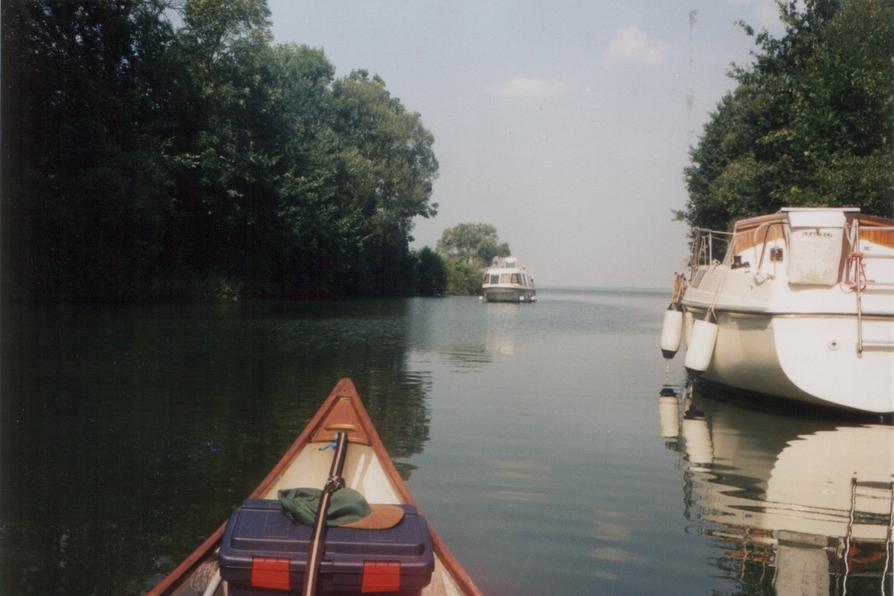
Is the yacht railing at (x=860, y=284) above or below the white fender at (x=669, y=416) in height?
above

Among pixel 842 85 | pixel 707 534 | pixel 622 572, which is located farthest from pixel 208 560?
pixel 842 85

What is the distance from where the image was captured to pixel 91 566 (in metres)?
4.85

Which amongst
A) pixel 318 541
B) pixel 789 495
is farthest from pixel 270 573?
pixel 789 495

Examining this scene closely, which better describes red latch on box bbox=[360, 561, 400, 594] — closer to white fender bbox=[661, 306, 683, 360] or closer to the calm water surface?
the calm water surface

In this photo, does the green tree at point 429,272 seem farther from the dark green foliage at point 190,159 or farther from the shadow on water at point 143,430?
the shadow on water at point 143,430

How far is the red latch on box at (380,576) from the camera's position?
3602mm

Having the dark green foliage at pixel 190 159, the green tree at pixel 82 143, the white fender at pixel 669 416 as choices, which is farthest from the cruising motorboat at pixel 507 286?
the white fender at pixel 669 416

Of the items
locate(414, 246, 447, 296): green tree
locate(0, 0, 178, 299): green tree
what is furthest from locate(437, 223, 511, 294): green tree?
locate(0, 0, 178, 299): green tree

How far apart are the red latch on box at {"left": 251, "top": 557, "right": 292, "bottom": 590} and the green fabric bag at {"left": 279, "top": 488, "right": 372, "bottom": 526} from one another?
31cm

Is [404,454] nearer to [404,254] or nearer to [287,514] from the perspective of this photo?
[287,514]

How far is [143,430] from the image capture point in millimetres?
8781

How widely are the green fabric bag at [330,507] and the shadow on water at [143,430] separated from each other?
128 centimetres

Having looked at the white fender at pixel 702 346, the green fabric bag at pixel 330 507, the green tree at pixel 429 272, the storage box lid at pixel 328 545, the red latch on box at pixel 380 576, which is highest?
the green tree at pixel 429 272

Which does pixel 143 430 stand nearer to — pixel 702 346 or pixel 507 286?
pixel 702 346
